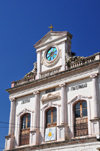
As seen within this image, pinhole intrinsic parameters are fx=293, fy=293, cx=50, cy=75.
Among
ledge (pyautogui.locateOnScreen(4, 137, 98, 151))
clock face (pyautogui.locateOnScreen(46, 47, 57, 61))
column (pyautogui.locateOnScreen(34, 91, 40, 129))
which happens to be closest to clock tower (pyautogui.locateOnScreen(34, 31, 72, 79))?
clock face (pyautogui.locateOnScreen(46, 47, 57, 61))

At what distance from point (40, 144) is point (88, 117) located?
181 inches

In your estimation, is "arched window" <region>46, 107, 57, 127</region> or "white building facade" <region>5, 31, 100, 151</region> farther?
"arched window" <region>46, 107, 57, 127</region>

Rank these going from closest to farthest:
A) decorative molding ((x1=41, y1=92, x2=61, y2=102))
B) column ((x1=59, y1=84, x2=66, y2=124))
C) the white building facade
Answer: the white building facade
column ((x1=59, y1=84, x2=66, y2=124))
decorative molding ((x1=41, y1=92, x2=61, y2=102))

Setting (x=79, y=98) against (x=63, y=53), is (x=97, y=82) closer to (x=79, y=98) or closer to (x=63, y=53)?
(x=79, y=98)

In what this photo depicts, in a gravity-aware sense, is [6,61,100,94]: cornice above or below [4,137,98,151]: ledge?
above

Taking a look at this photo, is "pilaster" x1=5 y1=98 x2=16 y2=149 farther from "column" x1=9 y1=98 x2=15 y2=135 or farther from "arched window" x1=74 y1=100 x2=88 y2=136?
"arched window" x1=74 y1=100 x2=88 y2=136

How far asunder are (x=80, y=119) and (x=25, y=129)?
549 cm

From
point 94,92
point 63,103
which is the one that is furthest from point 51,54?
point 94,92

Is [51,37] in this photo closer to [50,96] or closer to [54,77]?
[54,77]

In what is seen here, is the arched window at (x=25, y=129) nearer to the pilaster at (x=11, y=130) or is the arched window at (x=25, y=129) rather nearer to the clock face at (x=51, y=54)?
the pilaster at (x=11, y=130)

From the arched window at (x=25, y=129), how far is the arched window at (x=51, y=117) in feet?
6.71

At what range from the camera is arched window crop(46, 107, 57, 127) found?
2342 cm

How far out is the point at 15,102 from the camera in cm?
2666

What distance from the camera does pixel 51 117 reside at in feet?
77.9
